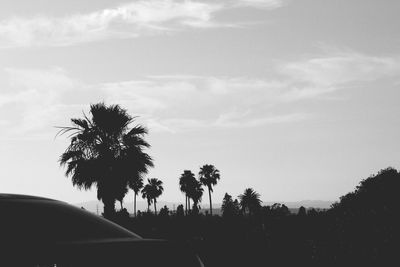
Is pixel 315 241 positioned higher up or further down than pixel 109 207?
further down

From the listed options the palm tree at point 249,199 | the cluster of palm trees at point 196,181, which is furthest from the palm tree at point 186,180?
the palm tree at point 249,199

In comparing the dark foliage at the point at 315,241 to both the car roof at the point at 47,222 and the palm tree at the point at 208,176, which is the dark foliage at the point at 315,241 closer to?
the car roof at the point at 47,222

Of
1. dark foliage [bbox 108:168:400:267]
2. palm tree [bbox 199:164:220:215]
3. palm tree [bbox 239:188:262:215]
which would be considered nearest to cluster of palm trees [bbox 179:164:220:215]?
palm tree [bbox 199:164:220:215]

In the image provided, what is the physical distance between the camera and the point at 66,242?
10.1 ft

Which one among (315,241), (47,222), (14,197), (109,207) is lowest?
(315,241)

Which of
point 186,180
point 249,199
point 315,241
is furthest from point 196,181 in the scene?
point 315,241

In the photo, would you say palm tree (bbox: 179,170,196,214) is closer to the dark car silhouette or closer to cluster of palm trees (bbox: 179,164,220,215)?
cluster of palm trees (bbox: 179,164,220,215)

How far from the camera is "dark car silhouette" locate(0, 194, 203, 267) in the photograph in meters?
2.81

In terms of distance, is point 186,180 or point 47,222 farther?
point 186,180

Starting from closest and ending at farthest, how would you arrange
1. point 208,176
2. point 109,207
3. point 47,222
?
point 47,222
point 109,207
point 208,176

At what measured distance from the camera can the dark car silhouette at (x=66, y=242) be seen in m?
2.81

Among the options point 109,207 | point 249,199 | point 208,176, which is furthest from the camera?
point 249,199

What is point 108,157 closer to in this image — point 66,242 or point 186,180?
point 66,242

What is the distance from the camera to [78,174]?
86.6ft
